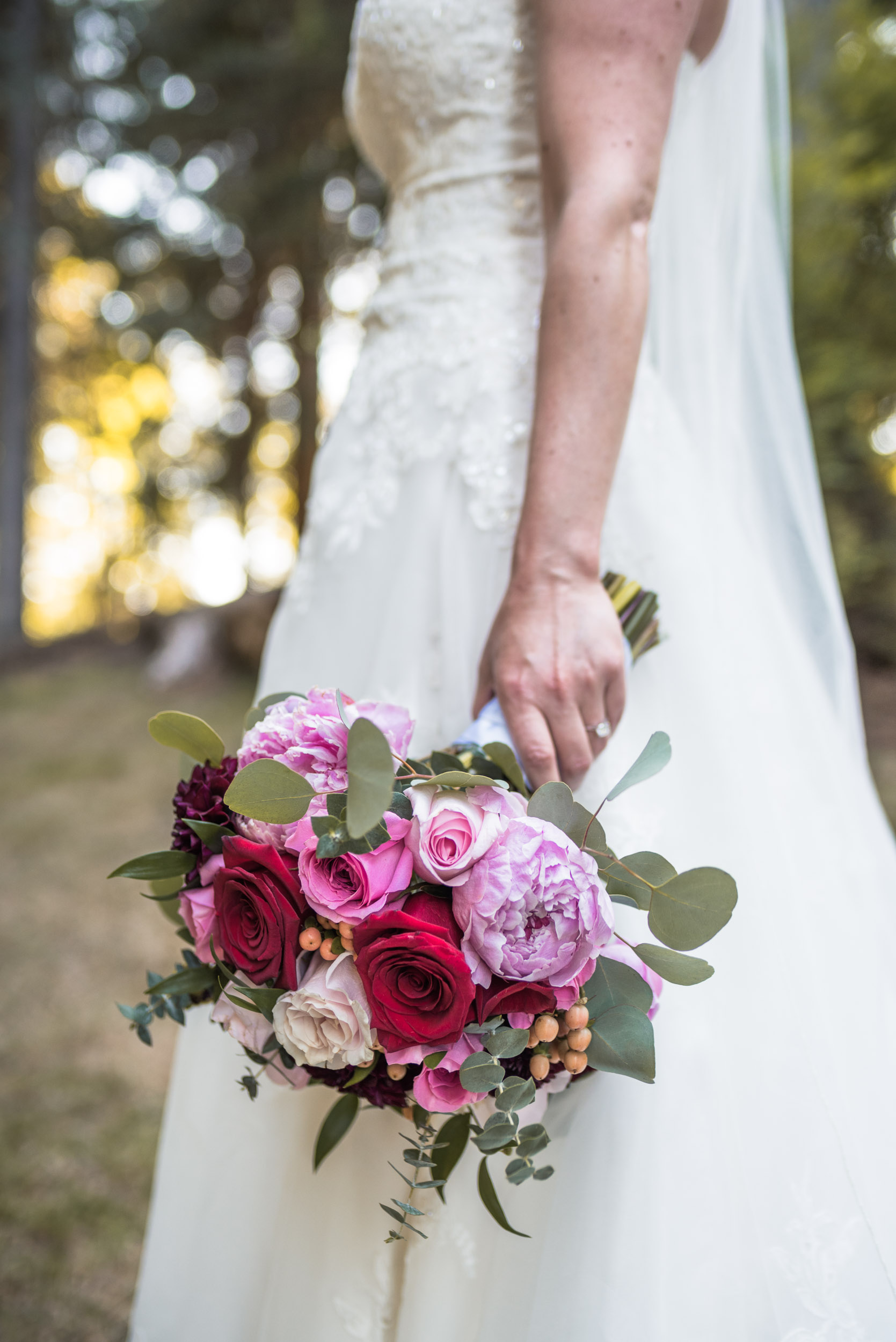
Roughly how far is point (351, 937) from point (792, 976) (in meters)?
0.58

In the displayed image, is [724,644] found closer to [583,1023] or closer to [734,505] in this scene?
[734,505]

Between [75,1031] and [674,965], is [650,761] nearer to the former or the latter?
[674,965]

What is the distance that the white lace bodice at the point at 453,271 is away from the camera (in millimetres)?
1186

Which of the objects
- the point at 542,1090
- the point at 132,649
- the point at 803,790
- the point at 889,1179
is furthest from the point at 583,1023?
the point at 132,649

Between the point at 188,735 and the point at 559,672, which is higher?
the point at 559,672

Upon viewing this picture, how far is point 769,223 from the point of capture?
159 cm

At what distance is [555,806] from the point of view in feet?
2.51

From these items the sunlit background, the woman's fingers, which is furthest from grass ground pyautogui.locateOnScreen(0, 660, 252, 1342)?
the sunlit background

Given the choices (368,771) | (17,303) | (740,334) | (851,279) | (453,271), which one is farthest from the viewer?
(17,303)

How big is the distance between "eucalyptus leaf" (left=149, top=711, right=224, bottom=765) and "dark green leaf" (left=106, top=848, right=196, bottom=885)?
11 centimetres

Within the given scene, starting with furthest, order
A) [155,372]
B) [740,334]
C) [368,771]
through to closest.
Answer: [155,372]
[740,334]
[368,771]

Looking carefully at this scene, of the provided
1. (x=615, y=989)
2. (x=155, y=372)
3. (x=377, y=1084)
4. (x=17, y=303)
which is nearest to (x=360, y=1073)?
(x=377, y=1084)

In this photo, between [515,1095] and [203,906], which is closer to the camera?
[515,1095]

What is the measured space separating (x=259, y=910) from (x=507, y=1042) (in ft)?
0.80
